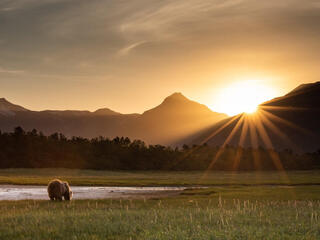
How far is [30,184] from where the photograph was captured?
211ft

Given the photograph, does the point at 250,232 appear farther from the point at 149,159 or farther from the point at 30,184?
the point at 149,159

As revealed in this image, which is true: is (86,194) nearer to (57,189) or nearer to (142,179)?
(57,189)

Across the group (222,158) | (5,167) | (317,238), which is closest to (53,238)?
(317,238)

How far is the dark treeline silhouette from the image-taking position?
426ft

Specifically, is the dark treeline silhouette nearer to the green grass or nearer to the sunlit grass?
the green grass

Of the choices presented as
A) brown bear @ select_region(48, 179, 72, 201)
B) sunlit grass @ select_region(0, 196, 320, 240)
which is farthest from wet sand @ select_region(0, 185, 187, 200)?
sunlit grass @ select_region(0, 196, 320, 240)

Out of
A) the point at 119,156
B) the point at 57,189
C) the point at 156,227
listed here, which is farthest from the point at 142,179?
the point at 156,227

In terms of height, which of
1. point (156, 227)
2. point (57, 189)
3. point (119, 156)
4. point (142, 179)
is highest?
point (119, 156)

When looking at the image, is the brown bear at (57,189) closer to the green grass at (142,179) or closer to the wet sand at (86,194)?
the wet sand at (86,194)

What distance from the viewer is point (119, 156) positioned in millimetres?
143375

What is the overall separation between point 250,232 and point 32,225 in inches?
350

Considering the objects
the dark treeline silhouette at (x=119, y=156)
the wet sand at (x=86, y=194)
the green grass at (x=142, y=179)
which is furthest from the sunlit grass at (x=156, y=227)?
the dark treeline silhouette at (x=119, y=156)

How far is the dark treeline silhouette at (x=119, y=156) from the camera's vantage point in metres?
130

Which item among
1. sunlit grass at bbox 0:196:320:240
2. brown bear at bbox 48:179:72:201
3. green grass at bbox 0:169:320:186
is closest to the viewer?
sunlit grass at bbox 0:196:320:240
